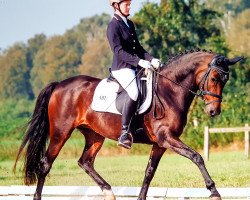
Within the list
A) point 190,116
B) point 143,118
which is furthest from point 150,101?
point 190,116

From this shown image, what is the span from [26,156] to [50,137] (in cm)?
53

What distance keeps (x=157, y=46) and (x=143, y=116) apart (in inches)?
1293

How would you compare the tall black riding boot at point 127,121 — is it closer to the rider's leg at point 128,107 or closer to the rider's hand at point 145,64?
the rider's leg at point 128,107

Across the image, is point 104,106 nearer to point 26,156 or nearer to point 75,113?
point 75,113

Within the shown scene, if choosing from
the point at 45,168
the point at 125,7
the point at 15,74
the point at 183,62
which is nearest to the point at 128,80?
the point at 183,62

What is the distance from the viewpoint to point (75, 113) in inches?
423

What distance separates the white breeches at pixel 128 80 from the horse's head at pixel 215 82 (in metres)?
0.97

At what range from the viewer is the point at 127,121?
979 cm

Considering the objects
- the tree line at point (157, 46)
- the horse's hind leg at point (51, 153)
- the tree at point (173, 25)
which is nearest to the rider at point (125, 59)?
the horse's hind leg at point (51, 153)

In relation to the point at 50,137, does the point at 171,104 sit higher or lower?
higher

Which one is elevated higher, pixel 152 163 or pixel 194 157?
pixel 194 157

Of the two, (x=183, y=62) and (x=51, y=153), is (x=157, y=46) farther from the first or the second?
(x=183, y=62)

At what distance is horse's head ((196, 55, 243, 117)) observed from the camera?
9.20m

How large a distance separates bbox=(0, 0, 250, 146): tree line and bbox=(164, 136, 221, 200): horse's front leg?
5.69 m
